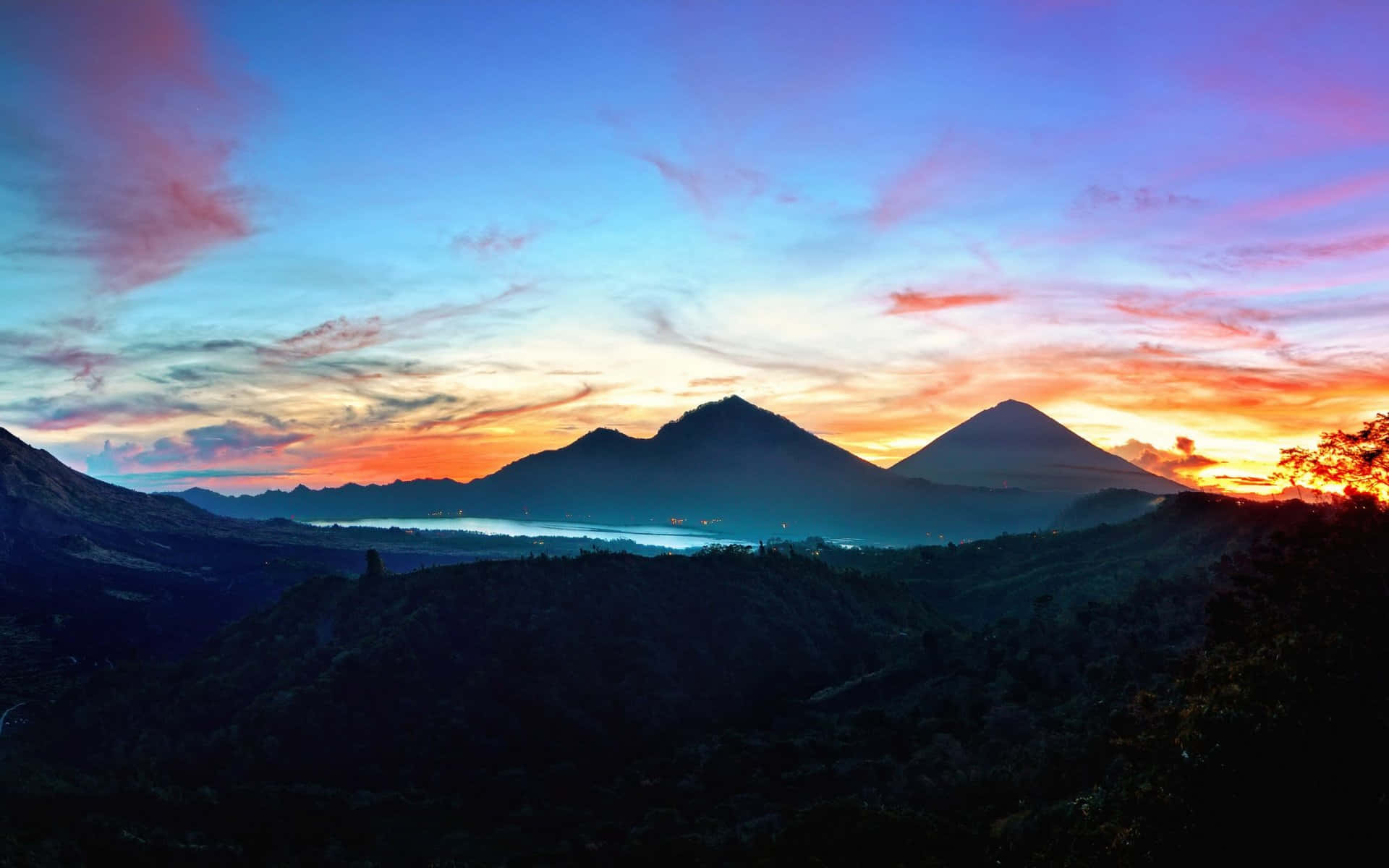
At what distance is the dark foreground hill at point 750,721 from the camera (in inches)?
1363

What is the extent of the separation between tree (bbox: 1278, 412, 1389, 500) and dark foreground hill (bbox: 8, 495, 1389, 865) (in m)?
4.33

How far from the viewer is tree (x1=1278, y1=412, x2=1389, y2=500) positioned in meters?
58.3

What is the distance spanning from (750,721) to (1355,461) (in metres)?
51.2

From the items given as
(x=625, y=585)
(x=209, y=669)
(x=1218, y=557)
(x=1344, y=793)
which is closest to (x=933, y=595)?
(x=1218, y=557)

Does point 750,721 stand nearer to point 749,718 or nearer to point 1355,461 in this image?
point 749,718

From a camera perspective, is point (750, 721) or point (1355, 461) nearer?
point (1355, 461)

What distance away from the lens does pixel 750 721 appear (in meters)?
76.8

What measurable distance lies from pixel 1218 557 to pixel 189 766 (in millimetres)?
103492

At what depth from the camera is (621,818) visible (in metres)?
55.7

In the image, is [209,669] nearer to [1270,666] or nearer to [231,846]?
[231,846]

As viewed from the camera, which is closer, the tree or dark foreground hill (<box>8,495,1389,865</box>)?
dark foreground hill (<box>8,495,1389,865</box>)

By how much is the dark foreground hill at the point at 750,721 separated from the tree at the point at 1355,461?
4.33 metres

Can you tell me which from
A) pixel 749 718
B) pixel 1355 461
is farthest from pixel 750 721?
pixel 1355 461

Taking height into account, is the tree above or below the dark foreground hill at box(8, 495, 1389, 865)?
above
